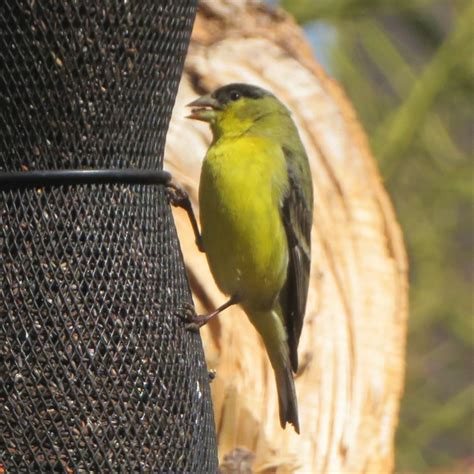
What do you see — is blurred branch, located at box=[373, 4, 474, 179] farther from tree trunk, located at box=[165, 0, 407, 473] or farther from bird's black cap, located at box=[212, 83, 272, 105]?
bird's black cap, located at box=[212, 83, 272, 105]

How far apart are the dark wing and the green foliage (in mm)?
3649

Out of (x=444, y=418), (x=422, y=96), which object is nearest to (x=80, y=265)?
(x=422, y=96)

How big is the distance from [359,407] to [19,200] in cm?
294

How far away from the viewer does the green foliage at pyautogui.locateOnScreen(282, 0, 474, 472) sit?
31.5 ft

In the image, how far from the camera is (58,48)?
4250 millimetres

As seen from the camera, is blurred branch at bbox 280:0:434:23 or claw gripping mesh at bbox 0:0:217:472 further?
blurred branch at bbox 280:0:434:23

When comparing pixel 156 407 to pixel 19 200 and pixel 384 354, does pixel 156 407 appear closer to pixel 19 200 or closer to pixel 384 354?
pixel 19 200

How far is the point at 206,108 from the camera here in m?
5.96

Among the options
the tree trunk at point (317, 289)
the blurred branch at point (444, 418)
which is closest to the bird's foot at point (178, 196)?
the tree trunk at point (317, 289)

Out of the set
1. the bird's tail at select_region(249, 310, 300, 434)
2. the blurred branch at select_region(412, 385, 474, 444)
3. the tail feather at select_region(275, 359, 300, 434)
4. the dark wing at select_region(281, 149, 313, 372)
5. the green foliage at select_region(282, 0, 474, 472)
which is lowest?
the blurred branch at select_region(412, 385, 474, 444)

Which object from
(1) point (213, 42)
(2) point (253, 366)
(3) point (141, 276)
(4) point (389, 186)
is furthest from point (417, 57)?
(3) point (141, 276)

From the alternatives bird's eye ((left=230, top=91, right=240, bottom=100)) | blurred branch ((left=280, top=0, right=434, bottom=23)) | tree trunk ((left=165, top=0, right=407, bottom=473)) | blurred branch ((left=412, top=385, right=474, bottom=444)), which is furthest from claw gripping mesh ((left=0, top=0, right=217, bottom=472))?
blurred branch ((left=412, top=385, right=474, bottom=444))

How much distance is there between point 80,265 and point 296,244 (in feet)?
5.72

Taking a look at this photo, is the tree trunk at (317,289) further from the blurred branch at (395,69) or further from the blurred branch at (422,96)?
the blurred branch at (395,69)
